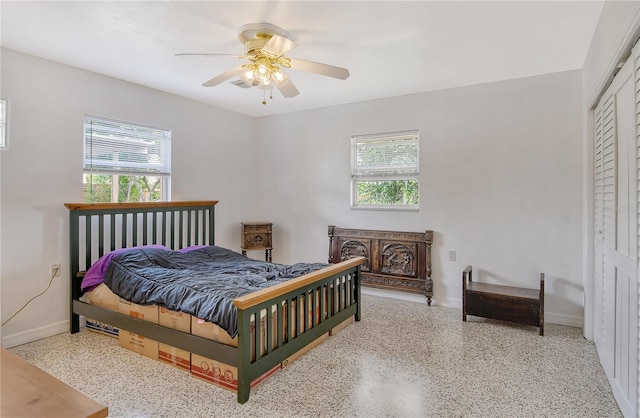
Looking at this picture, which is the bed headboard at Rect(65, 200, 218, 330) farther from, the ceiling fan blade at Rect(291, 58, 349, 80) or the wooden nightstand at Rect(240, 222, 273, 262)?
the ceiling fan blade at Rect(291, 58, 349, 80)

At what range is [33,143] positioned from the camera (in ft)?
10.1

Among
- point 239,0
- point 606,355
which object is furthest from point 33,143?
point 606,355

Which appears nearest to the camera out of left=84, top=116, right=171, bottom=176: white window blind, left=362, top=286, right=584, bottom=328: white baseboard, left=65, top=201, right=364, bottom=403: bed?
left=65, top=201, right=364, bottom=403: bed

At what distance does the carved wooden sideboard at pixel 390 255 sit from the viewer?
4.16 m

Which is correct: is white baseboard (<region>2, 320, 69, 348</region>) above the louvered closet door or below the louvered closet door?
below

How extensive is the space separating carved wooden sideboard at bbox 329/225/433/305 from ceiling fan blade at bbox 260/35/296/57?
2.58 metres

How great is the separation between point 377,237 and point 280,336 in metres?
2.23

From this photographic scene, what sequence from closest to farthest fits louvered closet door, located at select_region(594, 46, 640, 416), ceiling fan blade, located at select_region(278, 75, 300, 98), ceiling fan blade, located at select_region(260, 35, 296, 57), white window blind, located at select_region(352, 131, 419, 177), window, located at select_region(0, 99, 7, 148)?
louvered closet door, located at select_region(594, 46, 640, 416) → ceiling fan blade, located at select_region(260, 35, 296, 57) → ceiling fan blade, located at select_region(278, 75, 300, 98) → window, located at select_region(0, 99, 7, 148) → white window blind, located at select_region(352, 131, 419, 177)

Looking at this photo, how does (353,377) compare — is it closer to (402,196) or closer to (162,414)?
(162,414)

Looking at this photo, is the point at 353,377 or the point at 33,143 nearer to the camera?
the point at 353,377

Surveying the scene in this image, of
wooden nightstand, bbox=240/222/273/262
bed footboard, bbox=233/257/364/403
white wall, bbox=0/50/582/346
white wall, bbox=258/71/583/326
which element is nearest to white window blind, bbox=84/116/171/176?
white wall, bbox=0/50/582/346

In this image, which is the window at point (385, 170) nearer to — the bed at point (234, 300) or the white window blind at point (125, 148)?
the bed at point (234, 300)

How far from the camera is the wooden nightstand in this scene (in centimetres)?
493

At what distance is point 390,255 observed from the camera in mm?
4355
